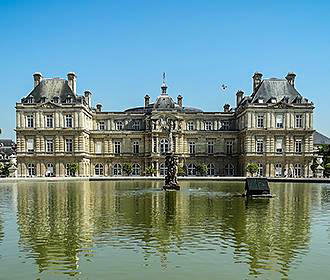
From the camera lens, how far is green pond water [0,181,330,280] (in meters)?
9.57

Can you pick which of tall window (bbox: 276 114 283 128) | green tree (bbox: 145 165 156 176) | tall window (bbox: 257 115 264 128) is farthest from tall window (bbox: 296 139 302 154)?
green tree (bbox: 145 165 156 176)

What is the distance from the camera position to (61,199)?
23.8m

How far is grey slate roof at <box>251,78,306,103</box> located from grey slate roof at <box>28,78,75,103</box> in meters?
26.0

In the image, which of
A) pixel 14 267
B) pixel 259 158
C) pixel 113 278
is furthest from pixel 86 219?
pixel 259 158

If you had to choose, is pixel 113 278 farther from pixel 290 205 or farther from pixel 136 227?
pixel 290 205

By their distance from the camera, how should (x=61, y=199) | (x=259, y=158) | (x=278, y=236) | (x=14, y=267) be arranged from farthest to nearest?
(x=259, y=158) < (x=61, y=199) < (x=278, y=236) < (x=14, y=267)

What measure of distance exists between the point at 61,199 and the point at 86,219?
8088 mm

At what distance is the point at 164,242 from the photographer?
40.2 feet

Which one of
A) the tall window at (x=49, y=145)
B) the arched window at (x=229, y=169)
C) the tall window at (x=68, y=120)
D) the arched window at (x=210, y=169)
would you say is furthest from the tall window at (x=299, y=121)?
the tall window at (x=49, y=145)

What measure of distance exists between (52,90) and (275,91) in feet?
102

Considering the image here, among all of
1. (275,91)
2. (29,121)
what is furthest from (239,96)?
(29,121)

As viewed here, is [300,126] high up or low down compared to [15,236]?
up

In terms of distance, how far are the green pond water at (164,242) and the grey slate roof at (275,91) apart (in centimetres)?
3994

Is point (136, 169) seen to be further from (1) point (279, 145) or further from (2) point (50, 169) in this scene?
(1) point (279, 145)
